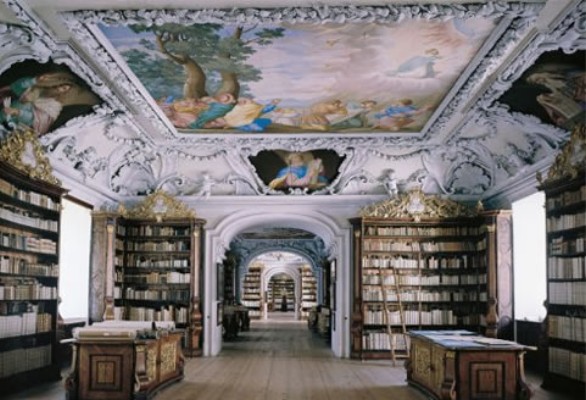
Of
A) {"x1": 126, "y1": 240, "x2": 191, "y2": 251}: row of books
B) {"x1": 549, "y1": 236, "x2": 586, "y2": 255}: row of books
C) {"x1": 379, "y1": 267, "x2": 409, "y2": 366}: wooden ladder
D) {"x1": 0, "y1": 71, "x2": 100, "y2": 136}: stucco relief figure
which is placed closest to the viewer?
{"x1": 549, "y1": 236, "x2": 586, "y2": 255}: row of books

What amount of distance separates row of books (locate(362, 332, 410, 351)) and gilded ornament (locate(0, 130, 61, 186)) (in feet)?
22.8

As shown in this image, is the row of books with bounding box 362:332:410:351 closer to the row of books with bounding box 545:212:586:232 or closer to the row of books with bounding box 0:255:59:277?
the row of books with bounding box 545:212:586:232

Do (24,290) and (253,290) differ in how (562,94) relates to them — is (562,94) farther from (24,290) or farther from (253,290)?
(253,290)

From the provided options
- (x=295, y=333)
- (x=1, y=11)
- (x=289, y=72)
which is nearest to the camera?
(x=1, y=11)

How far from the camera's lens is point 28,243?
9.71m

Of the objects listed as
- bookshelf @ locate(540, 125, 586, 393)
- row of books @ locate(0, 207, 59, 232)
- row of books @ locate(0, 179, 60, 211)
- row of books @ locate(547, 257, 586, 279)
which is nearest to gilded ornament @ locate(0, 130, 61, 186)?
row of books @ locate(0, 179, 60, 211)

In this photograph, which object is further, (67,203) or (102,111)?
(67,203)

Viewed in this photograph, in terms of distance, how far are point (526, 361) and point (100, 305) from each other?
26.8 feet

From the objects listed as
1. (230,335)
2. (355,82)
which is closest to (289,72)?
(355,82)

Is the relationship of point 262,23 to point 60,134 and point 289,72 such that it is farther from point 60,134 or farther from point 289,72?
point 60,134

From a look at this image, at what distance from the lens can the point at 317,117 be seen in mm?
11914

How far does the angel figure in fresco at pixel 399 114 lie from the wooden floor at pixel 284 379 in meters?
4.37

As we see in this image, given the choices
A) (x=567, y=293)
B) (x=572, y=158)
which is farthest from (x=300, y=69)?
(x=567, y=293)

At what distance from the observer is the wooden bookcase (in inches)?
559
